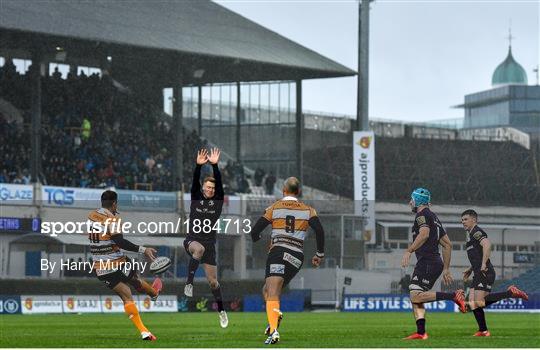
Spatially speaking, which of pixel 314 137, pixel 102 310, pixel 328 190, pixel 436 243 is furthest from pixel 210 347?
pixel 314 137

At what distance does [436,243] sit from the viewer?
23.0m

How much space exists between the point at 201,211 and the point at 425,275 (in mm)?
4226

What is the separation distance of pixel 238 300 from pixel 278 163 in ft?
75.9

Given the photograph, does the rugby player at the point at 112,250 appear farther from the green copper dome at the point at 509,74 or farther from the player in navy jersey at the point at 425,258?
the green copper dome at the point at 509,74

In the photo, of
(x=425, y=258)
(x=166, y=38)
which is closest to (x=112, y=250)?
(x=425, y=258)

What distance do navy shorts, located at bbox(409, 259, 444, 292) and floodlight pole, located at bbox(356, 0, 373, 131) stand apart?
42.9 m

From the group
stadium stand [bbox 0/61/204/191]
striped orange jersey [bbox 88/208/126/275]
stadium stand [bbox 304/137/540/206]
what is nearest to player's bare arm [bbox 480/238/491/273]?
striped orange jersey [bbox 88/208/126/275]

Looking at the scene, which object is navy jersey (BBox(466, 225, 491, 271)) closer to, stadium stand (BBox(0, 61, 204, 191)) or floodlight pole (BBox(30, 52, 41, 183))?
floodlight pole (BBox(30, 52, 41, 183))

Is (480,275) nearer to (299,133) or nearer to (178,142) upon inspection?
(178,142)

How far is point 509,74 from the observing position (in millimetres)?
142875

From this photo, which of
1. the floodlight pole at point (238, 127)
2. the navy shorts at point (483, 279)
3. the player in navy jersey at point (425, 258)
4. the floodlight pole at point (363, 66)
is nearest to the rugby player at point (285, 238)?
the player in navy jersey at point (425, 258)

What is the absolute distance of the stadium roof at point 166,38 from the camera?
5825cm

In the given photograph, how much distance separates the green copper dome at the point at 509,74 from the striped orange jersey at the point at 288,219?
123842 mm

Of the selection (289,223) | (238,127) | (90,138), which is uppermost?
(238,127)
